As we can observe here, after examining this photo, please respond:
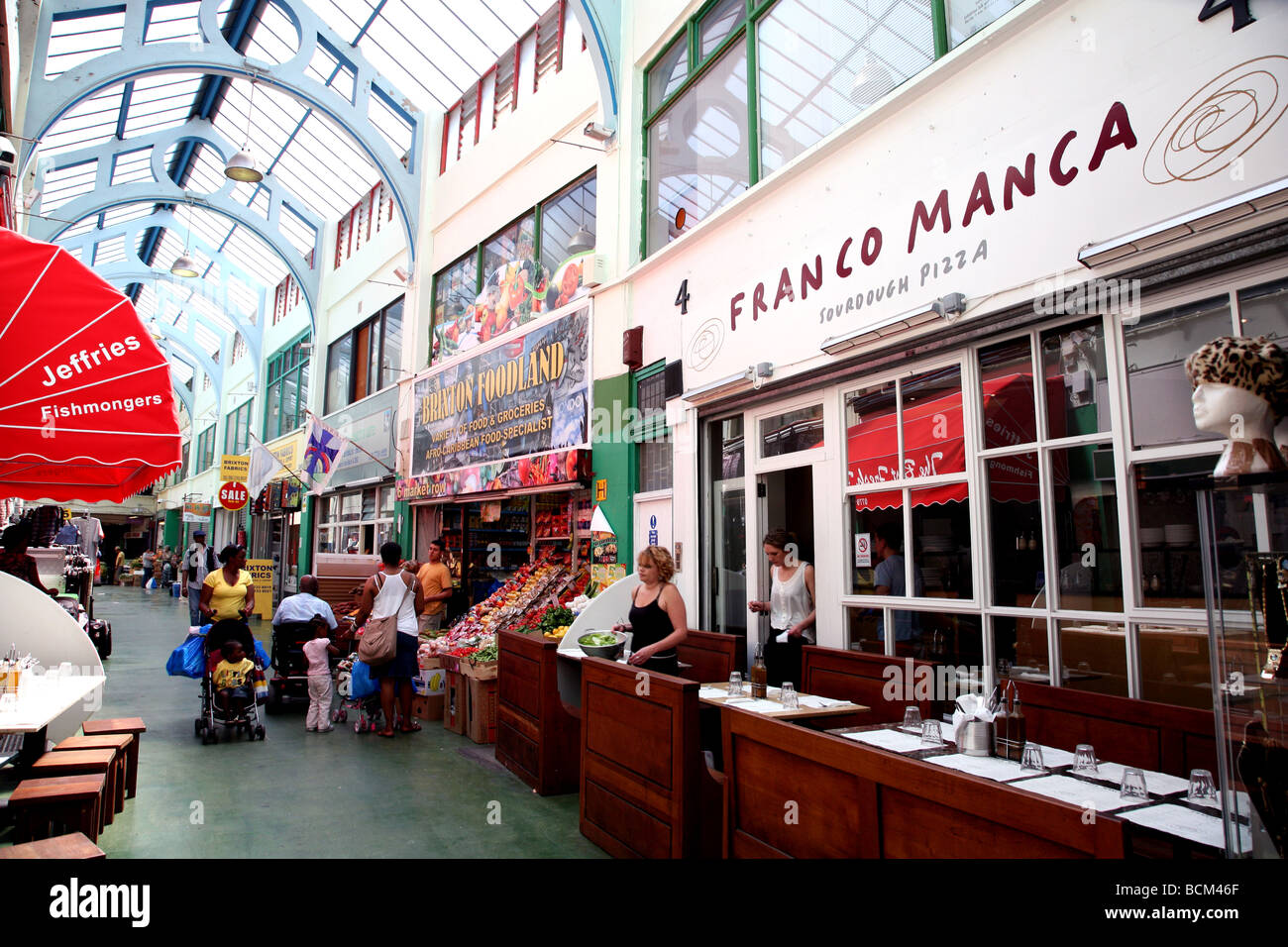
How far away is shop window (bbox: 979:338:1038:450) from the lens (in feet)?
13.9

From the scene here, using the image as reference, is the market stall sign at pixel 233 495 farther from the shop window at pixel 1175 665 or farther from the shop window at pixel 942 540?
the shop window at pixel 1175 665

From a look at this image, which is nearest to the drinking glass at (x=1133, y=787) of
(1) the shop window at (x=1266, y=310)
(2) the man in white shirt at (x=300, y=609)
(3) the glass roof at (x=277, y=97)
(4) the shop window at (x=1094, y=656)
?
(4) the shop window at (x=1094, y=656)

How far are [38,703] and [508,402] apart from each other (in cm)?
682

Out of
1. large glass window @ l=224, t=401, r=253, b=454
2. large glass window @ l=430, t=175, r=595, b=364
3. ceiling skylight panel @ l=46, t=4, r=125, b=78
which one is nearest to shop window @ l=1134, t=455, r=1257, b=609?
large glass window @ l=430, t=175, r=595, b=364

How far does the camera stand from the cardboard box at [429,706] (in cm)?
763

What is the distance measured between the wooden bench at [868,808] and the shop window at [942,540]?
214cm

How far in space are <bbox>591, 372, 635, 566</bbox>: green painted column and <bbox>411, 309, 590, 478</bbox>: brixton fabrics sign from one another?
283 millimetres

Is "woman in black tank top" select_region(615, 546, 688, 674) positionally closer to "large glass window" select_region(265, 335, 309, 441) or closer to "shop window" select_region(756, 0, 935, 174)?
"shop window" select_region(756, 0, 935, 174)

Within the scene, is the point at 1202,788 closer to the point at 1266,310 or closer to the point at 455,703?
the point at 1266,310

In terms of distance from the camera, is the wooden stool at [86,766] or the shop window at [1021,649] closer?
the wooden stool at [86,766]

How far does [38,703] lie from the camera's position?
13.2ft

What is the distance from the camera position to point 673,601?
492 centimetres

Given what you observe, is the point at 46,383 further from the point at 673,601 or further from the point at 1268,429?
the point at 1268,429

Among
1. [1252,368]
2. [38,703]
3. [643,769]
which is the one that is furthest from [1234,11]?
[38,703]
